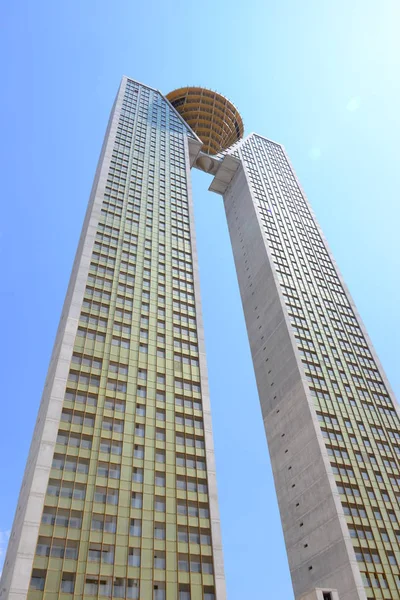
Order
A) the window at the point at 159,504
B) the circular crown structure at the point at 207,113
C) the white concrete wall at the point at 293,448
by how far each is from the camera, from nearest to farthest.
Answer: the window at the point at 159,504 < the white concrete wall at the point at 293,448 < the circular crown structure at the point at 207,113

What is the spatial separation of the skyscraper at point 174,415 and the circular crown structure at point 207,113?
31844mm

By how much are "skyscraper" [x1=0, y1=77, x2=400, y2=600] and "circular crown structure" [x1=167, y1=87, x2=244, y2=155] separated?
31844 mm

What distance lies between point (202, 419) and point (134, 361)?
957 cm

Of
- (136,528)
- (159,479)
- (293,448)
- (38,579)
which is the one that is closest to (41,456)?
(38,579)

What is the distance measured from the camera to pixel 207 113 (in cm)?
13000

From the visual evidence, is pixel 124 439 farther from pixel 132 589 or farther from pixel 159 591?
pixel 159 591

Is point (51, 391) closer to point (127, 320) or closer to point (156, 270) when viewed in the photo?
point (127, 320)

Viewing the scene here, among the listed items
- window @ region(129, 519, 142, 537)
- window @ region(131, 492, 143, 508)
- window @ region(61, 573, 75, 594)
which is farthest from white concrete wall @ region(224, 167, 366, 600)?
window @ region(61, 573, 75, 594)

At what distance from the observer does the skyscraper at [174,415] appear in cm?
3744

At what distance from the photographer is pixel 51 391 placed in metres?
45.2

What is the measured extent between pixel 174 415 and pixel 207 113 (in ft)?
335

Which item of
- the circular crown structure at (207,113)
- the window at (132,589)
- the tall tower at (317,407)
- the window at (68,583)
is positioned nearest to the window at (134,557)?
the window at (132,589)

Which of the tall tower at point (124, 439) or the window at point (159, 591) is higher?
the tall tower at point (124, 439)

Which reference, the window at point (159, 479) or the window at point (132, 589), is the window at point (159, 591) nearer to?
the window at point (132, 589)
